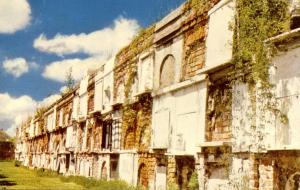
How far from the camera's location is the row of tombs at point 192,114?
374 inches

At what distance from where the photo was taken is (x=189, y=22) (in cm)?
1395

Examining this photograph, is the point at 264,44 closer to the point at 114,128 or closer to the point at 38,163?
the point at 114,128

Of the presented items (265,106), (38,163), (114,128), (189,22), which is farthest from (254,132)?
(38,163)

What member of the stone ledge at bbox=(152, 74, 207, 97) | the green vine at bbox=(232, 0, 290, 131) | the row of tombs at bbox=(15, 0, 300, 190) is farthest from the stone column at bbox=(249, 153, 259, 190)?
the stone ledge at bbox=(152, 74, 207, 97)

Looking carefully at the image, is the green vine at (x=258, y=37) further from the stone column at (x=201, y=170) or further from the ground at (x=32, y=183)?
the ground at (x=32, y=183)

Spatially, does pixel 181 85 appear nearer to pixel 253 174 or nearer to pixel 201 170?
pixel 201 170

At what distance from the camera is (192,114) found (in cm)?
1318

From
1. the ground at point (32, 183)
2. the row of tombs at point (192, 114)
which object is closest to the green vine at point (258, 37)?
the row of tombs at point (192, 114)

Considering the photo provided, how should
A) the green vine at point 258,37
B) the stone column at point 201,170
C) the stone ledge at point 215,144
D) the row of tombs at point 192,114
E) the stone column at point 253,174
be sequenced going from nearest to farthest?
the row of tombs at point 192,114 < the green vine at point 258,37 < the stone column at point 253,174 < the stone ledge at point 215,144 < the stone column at point 201,170

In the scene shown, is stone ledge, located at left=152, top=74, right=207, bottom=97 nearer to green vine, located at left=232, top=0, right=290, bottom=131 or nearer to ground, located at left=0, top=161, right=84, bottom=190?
green vine, located at left=232, top=0, right=290, bottom=131

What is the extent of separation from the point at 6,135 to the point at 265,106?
3007 inches

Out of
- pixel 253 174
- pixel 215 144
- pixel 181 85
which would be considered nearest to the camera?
pixel 253 174

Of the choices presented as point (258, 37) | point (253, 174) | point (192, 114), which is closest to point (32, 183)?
point (192, 114)

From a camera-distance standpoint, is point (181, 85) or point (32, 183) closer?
point (181, 85)
